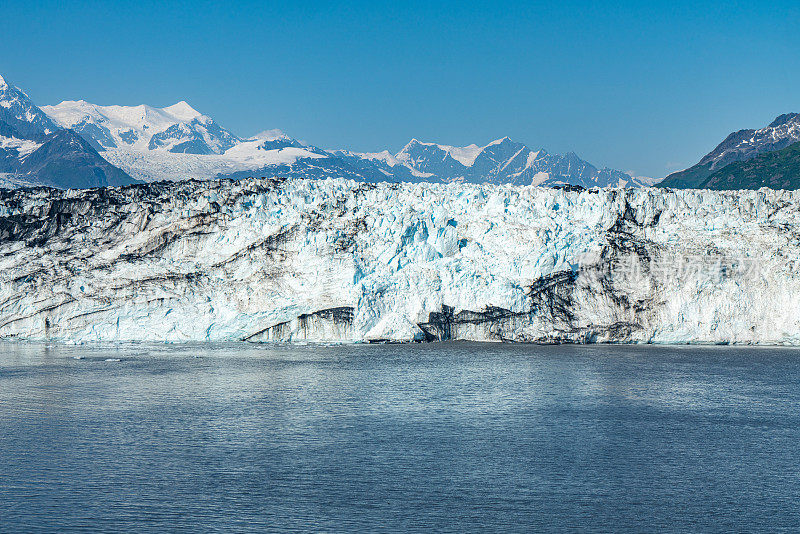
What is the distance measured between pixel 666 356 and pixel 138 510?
28883 millimetres

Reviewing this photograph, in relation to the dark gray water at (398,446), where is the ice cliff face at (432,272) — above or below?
above

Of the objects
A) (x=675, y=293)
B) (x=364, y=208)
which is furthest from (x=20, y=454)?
(x=675, y=293)

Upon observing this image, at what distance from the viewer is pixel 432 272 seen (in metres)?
40.5

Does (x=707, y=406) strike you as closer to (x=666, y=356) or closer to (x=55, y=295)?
(x=666, y=356)

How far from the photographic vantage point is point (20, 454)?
65.0 ft

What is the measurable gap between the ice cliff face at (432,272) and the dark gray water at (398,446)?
4.48 m

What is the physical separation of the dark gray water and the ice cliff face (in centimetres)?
448

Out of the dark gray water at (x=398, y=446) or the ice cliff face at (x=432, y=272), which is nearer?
the dark gray water at (x=398, y=446)

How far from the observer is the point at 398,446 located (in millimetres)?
20938

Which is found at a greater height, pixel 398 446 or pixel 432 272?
pixel 432 272

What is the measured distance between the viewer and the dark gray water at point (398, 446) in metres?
15.8

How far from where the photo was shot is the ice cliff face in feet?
130

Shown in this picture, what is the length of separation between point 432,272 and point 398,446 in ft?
66.1

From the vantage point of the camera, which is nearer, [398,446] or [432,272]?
[398,446]
